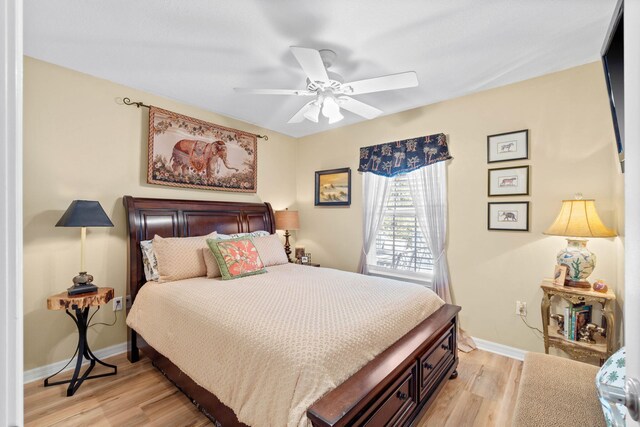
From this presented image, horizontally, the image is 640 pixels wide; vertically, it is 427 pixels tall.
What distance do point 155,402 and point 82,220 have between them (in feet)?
4.83

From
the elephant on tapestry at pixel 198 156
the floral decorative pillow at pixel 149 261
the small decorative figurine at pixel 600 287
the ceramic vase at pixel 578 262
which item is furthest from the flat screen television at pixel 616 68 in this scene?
the elephant on tapestry at pixel 198 156

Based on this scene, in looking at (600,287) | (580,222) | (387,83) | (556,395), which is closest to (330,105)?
(387,83)

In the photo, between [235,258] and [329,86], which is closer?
[329,86]

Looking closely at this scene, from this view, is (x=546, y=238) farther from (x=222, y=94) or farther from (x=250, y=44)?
(x=222, y=94)

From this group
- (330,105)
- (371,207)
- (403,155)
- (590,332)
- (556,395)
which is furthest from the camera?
(371,207)

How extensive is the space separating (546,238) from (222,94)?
337 centimetres

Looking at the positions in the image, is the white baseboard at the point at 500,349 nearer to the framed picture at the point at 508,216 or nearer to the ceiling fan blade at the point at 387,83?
the framed picture at the point at 508,216

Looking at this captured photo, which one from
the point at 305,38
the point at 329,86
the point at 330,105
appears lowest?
the point at 330,105

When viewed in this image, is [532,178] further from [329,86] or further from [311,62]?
[311,62]

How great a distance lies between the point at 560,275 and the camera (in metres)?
2.25

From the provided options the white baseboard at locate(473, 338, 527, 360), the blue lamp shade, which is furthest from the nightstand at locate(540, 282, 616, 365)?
the blue lamp shade

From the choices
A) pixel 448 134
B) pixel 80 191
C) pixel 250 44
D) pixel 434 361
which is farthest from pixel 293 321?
pixel 448 134

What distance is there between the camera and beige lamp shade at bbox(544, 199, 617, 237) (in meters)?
2.04

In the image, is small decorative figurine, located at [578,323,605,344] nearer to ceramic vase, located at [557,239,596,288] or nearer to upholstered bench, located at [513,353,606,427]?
ceramic vase, located at [557,239,596,288]
